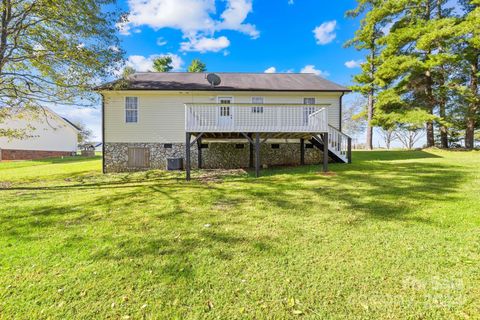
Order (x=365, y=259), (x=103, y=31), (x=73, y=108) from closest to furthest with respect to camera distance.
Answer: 1. (x=365, y=259)
2. (x=103, y=31)
3. (x=73, y=108)

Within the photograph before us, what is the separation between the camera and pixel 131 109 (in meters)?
12.6

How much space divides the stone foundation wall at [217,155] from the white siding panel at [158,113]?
0.44 meters

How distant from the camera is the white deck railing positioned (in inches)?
363

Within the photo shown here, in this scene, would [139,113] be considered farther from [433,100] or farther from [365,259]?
[433,100]

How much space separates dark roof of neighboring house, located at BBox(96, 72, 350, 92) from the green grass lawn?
7.75 meters

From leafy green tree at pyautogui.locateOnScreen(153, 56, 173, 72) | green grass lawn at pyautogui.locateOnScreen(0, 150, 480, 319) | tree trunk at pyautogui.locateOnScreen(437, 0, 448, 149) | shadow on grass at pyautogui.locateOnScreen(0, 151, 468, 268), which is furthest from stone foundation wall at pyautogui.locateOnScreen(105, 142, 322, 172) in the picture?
leafy green tree at pyautogui.locateOnScreen(153, 56, 173, 72)

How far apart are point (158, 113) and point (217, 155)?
12.9 feet

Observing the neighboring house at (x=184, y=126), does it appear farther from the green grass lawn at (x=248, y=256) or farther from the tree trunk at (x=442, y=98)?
the tree trunk at (x=442, y=98)

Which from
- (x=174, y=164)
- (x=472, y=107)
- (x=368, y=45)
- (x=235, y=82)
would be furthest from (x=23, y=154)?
(x=472, y=107)

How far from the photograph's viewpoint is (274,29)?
18.4 m

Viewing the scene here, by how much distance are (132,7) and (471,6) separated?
22.6 meters

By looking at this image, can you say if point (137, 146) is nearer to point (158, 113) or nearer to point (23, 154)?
point (158, 113)

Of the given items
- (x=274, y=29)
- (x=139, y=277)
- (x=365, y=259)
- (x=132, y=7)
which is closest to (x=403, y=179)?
(x=365, y=259)

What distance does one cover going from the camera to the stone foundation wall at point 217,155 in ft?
41.5
